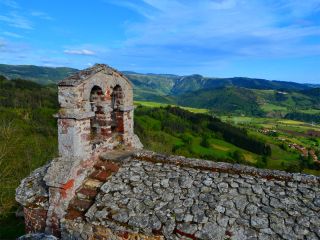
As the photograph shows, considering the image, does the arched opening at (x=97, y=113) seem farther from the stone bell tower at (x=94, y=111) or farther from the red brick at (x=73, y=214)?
the red brick at (x=73, y=214)

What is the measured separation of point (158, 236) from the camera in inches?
253

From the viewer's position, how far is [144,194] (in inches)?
288

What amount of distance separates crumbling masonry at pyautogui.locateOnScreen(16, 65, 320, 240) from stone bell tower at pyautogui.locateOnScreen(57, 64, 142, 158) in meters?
0.03

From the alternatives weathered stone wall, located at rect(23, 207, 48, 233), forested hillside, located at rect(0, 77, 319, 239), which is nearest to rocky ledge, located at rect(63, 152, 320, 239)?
weathered stone wall, located at rect(23, 207, 48, 233)

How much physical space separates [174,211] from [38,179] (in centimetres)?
411

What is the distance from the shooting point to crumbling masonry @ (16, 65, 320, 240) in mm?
6289

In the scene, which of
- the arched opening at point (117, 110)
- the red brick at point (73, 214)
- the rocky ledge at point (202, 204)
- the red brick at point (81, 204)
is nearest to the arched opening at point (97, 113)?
the arched opening at point (117, 110)

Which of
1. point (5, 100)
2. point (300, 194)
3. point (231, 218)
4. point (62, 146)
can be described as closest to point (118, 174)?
point (62, 146)

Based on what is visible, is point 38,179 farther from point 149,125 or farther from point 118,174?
point 149,125

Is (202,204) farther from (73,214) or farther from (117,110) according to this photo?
(117,110)

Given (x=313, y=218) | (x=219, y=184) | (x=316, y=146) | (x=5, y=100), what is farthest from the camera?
(x=316, y=146)

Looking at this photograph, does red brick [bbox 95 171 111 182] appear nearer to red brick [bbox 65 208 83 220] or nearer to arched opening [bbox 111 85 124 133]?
red brick [bbox 65 208 83 220]

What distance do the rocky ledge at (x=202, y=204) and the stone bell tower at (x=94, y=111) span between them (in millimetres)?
1417

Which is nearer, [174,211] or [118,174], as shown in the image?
[174,211]
